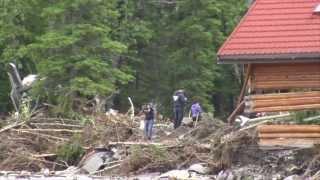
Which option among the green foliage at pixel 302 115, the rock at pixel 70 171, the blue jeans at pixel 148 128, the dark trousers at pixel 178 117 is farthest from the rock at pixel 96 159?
the green foliage at pixel 302 115

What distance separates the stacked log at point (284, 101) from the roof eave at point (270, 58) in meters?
0.88

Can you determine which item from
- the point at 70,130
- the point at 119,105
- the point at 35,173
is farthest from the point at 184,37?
the point at 35,173

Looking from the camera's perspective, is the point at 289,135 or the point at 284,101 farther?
the point at 284,101

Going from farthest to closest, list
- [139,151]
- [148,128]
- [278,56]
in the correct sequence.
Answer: [148,128]
[139,151]
[278,56]

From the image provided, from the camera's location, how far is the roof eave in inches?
870

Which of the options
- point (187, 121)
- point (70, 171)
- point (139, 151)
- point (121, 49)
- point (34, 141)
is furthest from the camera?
point (121, 49)

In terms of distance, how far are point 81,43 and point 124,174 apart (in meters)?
13.3

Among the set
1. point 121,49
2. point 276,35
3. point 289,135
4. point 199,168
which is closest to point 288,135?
point 289,135

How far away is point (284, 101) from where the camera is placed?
2228cm

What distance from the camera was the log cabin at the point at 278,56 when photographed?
872 inches

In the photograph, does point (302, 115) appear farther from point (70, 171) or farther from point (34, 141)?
point (34, 141)

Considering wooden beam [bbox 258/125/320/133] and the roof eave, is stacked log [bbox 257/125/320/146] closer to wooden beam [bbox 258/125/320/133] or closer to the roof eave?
wooden beam [bbox 258/125/320/133]

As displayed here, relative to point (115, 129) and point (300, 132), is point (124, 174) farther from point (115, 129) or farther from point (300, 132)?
point (300, 132)

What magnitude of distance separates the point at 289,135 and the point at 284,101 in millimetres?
1079
